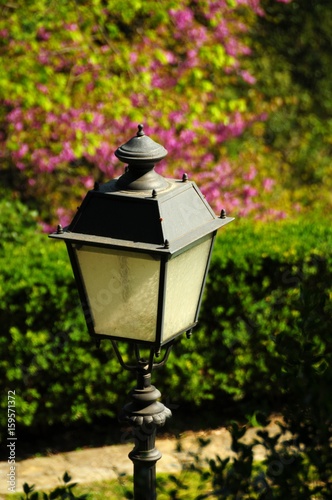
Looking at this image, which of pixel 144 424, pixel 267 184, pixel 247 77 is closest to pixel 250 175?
pixel 267 184

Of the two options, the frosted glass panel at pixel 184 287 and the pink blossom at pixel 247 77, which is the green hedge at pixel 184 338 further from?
the pink blossom at pixel 247 77

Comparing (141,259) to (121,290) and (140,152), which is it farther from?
(140,152)

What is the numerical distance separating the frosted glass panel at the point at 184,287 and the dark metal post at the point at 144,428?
26cm

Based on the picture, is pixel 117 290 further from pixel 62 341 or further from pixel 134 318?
pixel 62 341

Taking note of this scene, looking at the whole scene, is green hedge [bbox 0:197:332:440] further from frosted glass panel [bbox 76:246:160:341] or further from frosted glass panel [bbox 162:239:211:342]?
frosted glass panel [bbox 76:246:160:341]

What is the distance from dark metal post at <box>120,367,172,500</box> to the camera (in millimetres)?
3848

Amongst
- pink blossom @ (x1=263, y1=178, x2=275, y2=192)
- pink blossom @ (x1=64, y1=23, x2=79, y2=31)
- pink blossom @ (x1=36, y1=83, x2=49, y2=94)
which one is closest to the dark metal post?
pink blossom @ (x1=36, y1=83, x2=49, y2=94)

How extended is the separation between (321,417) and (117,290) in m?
1.04

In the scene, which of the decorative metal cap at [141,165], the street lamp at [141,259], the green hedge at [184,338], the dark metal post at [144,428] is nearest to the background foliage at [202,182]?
the green hedge at [184,338]

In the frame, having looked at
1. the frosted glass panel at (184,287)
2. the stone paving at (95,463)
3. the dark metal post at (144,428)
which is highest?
the frosted glass panel at (184,287)

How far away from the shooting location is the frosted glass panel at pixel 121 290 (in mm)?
3766

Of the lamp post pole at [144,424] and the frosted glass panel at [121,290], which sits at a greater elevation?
the frosted glass panel at [121,290]

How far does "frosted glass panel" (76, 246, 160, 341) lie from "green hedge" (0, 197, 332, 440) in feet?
11.8

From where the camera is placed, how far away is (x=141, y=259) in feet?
12.2
